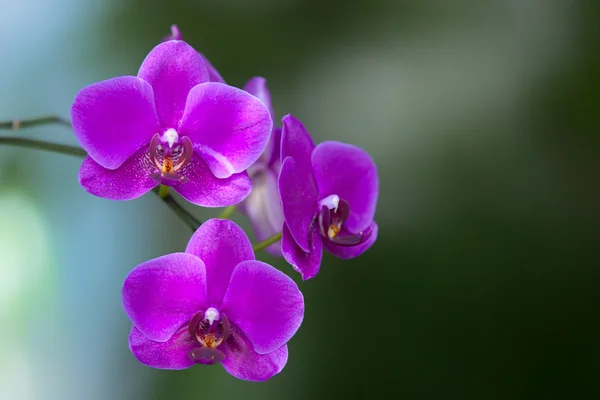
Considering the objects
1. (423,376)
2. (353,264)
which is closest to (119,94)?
(353,264)

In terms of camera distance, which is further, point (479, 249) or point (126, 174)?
point (479, 249)

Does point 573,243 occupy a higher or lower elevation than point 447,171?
lower

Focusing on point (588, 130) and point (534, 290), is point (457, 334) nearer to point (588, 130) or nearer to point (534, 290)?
point (534, 290)

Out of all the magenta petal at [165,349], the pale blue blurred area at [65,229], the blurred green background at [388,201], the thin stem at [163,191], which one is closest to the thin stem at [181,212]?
the thin stem at [163,191]

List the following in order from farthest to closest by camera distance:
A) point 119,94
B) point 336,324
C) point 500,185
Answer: point 500,185, point 336,324, point 119,94

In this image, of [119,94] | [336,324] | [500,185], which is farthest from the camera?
[500,185]

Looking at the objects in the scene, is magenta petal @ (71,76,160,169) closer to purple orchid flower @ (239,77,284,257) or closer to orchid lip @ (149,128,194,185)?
orchid lip @ (149,128,194,185)

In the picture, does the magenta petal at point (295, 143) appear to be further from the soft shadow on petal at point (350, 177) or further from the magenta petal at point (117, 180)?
the magenta petal at point (117, 180)

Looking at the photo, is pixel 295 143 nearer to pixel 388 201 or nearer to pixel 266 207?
pixel 266 207
